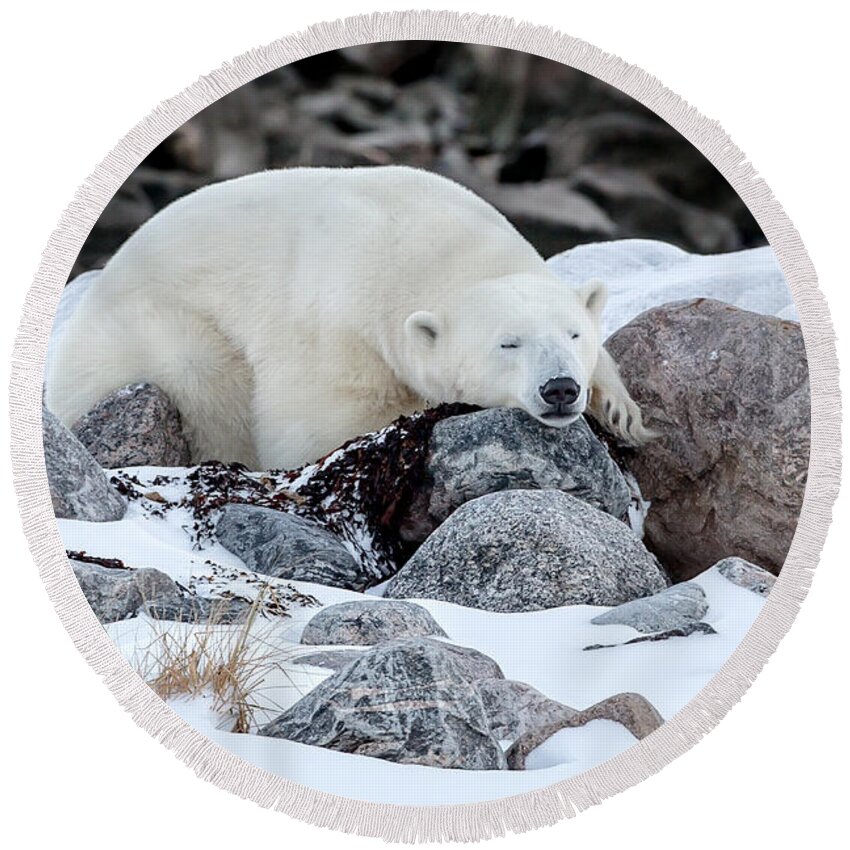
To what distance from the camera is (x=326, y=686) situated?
3.27 metres

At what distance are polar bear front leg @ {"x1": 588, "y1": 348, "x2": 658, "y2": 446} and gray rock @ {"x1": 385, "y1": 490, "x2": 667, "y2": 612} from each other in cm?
48

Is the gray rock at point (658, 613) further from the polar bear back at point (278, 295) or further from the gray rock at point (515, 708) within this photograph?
the polar bear back at point (278, 295)

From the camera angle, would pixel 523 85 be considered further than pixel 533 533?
Yes

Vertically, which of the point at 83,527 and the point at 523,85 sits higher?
the point at 523,85

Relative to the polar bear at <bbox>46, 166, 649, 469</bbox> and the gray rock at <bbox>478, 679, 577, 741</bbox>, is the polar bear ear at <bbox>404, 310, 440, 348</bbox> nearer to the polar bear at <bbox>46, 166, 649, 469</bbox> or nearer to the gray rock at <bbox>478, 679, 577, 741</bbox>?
the polar bear at <bbox>46, 166, 649, 469</bbox>

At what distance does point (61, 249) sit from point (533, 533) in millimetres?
1487

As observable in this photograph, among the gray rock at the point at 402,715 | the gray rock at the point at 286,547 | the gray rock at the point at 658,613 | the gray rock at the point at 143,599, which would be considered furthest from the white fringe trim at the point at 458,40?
the gray rock at the point at 286,547

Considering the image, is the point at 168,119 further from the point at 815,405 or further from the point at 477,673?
the point at 815,405

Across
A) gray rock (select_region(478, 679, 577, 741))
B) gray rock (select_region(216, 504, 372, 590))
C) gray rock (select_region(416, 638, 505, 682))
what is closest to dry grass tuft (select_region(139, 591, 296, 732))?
gray rock (select_region(216, 504, 372, 590))

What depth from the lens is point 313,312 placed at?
14.0 feet

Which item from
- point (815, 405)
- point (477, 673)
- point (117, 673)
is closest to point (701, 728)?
point (477, 673)

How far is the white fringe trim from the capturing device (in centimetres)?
341

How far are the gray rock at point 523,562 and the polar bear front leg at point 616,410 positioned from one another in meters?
0.48

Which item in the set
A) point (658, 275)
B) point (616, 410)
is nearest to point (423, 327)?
point (616, 410)
